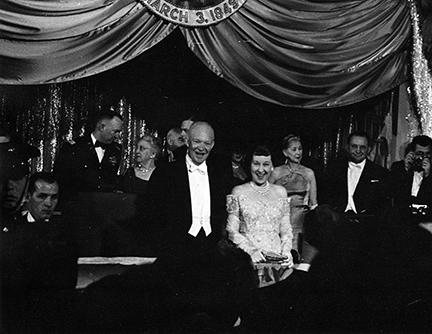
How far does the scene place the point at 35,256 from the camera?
542cm

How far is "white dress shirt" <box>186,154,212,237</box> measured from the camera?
5688mm

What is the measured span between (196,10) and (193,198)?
143 centimetres

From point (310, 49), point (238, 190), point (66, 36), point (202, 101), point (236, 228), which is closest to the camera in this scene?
point (236, 228)

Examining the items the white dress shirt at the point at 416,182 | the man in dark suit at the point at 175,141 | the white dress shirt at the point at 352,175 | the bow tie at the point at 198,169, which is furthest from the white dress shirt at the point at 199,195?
the white dress shirt at the point at 416,182

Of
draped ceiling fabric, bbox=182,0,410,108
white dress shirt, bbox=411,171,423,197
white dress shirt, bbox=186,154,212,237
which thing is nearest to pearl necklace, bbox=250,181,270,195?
white dress shirt, bbox=186,154,212,237

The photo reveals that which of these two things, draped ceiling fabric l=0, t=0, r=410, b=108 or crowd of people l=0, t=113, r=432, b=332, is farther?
draped ceiling fabric l=0, t=0, r=410, b=108

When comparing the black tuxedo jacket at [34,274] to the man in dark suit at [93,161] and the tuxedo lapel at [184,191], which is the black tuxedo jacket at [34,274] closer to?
the man in dark suit at [93,161]

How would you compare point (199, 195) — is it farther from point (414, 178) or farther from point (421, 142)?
point (421, 142)

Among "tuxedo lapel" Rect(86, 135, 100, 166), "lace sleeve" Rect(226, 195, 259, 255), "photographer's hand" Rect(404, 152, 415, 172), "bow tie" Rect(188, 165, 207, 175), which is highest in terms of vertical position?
"tuxedo lapel" Rect(86, 135, 100, 166)

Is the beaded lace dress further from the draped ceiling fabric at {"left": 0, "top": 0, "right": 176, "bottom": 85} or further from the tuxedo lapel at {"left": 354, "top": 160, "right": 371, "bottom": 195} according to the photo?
the draped ceiling fabric at {"left": 0, "top": 0, "right": 176, "bottom": 85}

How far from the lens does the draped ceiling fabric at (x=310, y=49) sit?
20.0ft

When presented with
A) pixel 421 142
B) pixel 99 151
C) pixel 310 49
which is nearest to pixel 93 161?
pixel 99 151

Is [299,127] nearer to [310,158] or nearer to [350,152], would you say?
[310,158]

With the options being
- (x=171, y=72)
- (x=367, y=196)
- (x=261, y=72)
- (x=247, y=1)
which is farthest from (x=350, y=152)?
(x=171, y=72)
